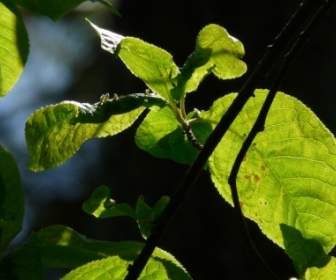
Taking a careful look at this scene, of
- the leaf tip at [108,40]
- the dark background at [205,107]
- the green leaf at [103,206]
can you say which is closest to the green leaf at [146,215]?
the green leaf at [103,206]

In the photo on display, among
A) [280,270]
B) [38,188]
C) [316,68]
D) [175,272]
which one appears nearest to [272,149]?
[175,272]

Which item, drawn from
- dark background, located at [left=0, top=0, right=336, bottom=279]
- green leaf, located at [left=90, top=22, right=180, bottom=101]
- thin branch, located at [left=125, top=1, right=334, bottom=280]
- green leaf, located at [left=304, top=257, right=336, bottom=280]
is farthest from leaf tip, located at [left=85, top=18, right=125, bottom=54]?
dark background, located at [left=0, top=0, right=336, bottom=279]

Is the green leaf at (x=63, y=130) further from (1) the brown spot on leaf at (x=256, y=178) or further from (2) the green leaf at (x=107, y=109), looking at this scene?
(1) the brown spot on leaf at (x=256, y=178)

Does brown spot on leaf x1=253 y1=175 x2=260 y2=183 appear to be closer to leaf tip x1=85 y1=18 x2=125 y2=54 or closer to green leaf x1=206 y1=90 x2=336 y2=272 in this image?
green leaf x1=206 y1=90 x2=336 y2=272

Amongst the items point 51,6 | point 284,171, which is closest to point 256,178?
point 284,171

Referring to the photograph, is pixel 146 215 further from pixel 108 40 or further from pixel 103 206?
pixel 108 40

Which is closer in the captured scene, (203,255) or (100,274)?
(100,274)

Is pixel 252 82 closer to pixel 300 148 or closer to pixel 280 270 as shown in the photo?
pixel 300 148
